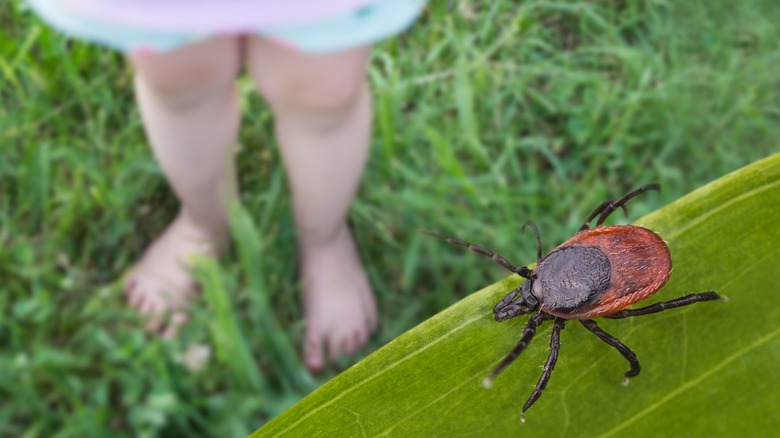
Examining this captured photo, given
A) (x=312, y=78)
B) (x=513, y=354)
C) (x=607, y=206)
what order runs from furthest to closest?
(x=312, y=78), (x=607, y=206), (x=513, y=354)

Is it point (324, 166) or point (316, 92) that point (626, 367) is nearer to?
point (316, 92)

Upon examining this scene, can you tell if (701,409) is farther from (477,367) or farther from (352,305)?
(352,305)

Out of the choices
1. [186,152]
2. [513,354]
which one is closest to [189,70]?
[186,152]

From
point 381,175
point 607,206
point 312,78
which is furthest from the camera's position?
point 381,175

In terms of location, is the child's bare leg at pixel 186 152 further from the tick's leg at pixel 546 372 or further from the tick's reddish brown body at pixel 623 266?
the tick's leg at pixel 546 372

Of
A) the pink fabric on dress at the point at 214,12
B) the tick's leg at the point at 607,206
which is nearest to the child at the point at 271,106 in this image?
the pink fabric on dress at the point at 214,12

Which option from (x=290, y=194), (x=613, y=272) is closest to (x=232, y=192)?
(x=290, y=194)

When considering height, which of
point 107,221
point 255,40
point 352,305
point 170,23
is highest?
point 170,23

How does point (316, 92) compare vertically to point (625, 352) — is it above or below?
below

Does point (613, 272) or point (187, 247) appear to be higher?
point (613, 272)
